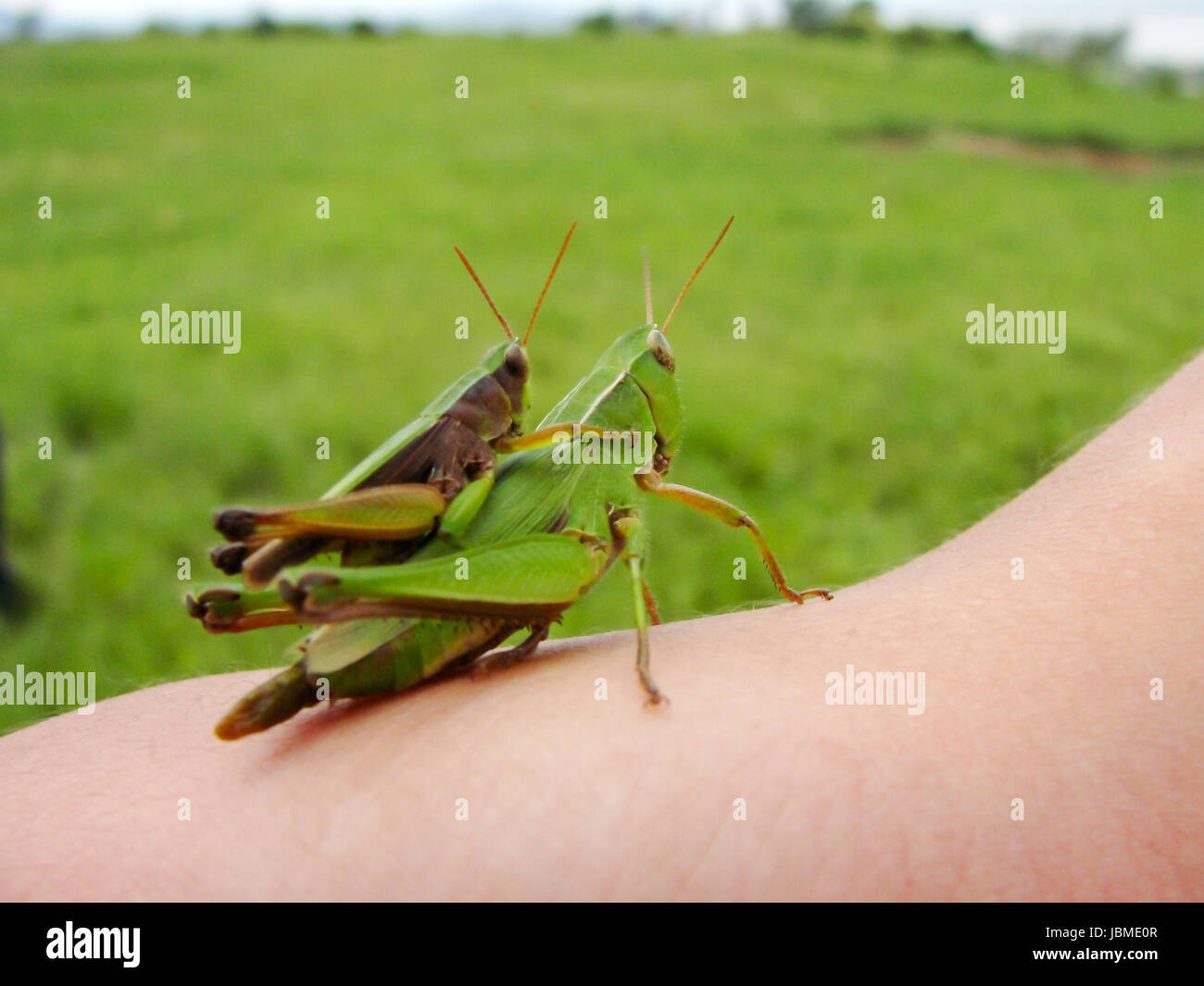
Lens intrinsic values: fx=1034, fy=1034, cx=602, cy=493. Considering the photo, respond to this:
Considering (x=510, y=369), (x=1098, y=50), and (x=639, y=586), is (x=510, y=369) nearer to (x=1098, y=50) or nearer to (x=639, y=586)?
(x=639, y=586)

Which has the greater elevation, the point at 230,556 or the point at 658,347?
the point at 658,347

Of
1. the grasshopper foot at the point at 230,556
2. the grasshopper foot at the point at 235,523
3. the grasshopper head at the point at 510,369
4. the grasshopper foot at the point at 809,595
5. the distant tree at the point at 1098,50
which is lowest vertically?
the grasshopper foot at the point at 809,595

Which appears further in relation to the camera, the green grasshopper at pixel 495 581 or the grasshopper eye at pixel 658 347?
the grasshopper eye at pixel 658 347

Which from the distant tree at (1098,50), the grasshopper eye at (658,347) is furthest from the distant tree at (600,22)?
the grasshopper eye at (658,347)

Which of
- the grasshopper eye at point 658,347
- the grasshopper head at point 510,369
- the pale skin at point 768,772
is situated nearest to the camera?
the pale skin at point 768,772

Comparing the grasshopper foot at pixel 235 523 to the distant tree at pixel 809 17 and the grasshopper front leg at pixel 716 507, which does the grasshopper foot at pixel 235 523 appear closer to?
the grasshopper front leg at pixel 716 507

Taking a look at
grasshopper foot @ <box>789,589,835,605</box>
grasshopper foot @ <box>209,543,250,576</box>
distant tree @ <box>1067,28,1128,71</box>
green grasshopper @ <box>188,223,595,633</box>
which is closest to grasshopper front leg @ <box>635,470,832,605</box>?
grasshopper foot @ <box>789,589,835,605</box>

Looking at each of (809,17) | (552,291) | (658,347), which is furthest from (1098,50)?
(658,347)
